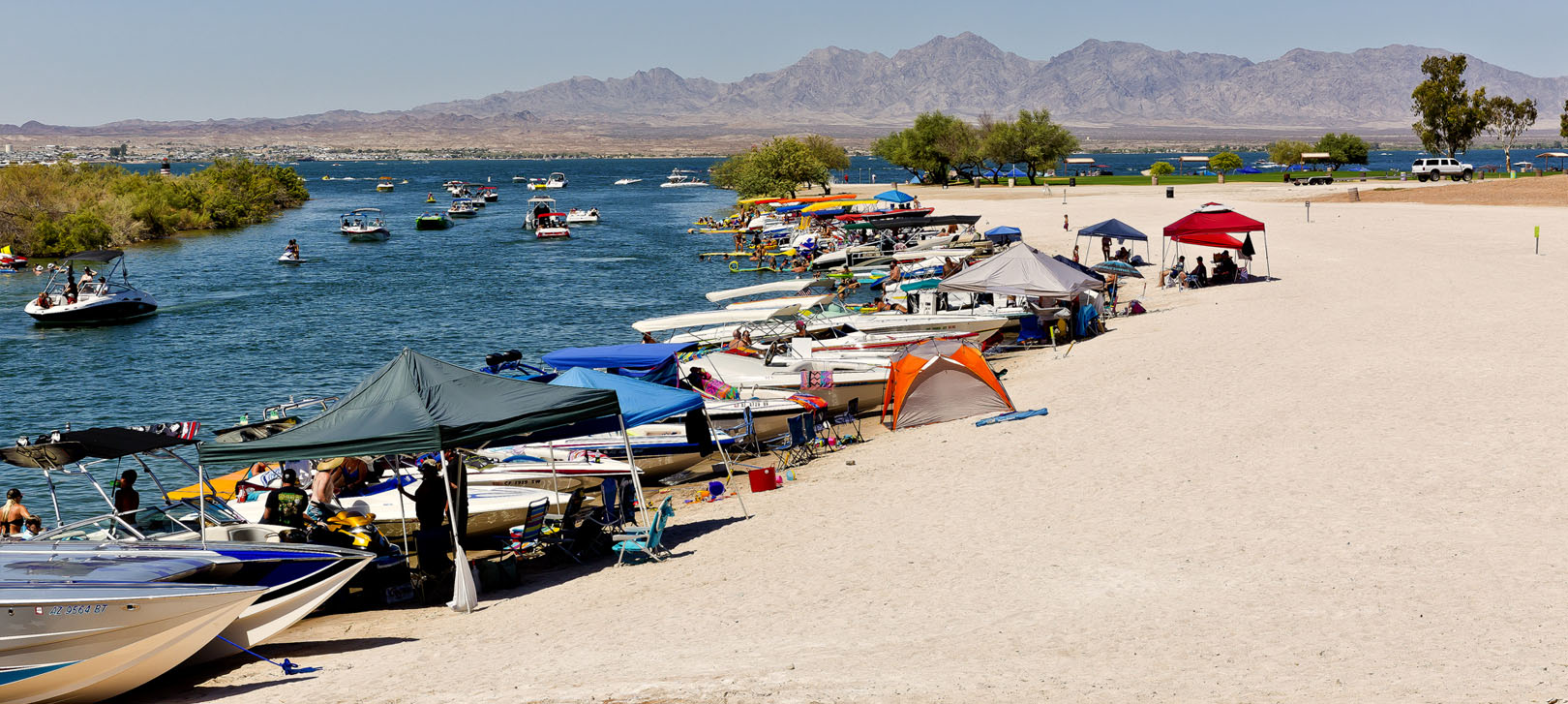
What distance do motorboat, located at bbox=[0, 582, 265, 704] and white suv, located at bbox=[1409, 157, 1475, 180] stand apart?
87.7 metres

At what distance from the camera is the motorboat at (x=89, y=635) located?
34.0 ft

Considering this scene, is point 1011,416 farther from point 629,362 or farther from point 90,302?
point 90,302

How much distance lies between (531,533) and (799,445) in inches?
244

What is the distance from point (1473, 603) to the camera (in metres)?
10.7

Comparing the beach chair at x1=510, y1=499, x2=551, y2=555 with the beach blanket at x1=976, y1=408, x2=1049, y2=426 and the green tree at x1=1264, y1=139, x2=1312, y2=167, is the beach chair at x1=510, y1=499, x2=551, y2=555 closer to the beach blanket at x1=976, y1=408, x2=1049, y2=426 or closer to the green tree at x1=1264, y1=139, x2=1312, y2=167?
the beach blanket at x1=976, y1=408, x2=1049, y2=426

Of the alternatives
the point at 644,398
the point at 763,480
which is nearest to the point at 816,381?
the point at 763,480

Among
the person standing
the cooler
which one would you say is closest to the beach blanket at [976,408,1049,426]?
the cooler

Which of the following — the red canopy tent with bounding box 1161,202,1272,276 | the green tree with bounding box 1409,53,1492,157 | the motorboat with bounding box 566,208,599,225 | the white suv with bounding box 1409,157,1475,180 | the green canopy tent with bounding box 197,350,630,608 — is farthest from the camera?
the motorboat with bounding box 566,208,599,225

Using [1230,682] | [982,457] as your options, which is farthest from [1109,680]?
[982,457]

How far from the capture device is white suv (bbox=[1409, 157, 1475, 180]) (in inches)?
3194

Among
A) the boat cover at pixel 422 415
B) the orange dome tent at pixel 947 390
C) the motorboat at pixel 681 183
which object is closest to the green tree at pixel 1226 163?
the motorboat at pixel 681 183

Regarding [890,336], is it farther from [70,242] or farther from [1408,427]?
[70,242]

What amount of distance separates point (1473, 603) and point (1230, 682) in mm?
3069

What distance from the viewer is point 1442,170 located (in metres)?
81.4
